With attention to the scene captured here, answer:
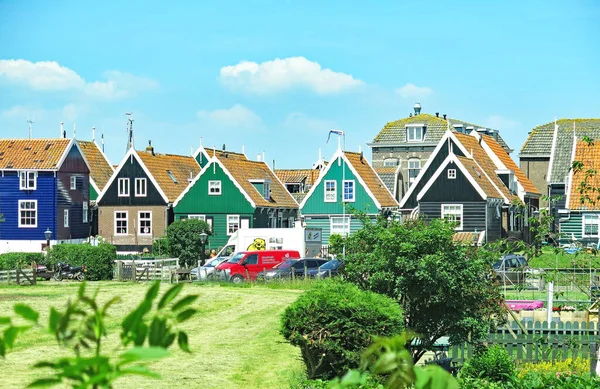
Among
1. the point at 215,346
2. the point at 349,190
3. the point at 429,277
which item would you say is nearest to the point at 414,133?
the point at 349,190

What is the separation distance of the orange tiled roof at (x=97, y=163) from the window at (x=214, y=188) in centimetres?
1334

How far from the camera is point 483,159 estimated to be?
67812 millimetres

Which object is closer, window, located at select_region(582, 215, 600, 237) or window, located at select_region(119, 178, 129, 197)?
window, located at select_region(582, 215, 600, 237)

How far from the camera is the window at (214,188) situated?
67500 millimetres

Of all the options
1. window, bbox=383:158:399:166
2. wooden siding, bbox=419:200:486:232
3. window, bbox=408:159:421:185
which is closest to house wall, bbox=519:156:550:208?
window, bbox=408:159:421:185

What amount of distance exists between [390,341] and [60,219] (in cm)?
6758

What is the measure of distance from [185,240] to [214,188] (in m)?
8.92

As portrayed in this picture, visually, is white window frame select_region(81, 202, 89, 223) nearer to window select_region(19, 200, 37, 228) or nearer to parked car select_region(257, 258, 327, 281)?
window select_region(19, 200, 37, 228)

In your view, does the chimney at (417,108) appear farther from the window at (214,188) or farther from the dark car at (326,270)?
the dark car at (326,270)

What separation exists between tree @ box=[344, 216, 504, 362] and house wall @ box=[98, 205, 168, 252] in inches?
1948

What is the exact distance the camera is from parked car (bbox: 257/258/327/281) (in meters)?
46.4

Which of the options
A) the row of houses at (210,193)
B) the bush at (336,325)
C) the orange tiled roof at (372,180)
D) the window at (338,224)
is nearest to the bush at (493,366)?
the bush at (336,325)

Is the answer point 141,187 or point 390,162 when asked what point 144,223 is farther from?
point 390,162

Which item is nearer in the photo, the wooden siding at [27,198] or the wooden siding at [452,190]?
the wooden siding at [452,190]
